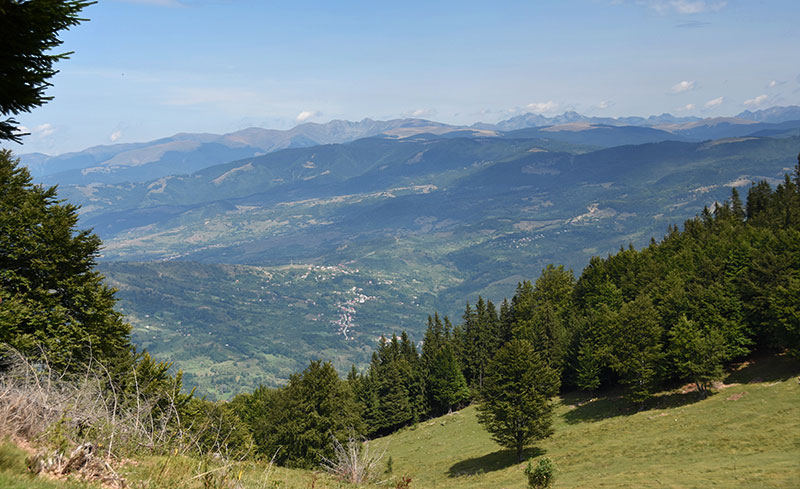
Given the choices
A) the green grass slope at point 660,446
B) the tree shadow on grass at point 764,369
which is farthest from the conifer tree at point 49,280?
the tree shadow on grass at point 764,369

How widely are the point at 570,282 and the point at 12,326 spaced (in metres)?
92.6

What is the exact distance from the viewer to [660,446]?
38375mm

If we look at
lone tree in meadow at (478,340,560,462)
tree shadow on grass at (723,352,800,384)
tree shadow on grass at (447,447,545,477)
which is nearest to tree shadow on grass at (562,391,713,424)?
tree shadow on grass at (723,352,800,384)

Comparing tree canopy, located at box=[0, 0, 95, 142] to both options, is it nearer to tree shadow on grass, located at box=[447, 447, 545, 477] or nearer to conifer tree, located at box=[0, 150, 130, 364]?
conifer tree, located at box=[0, 150, 130, 364]

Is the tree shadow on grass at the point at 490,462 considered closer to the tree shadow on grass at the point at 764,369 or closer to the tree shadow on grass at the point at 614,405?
the tree shadow on grass at the point at 614,405

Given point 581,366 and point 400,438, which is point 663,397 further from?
point 400,438

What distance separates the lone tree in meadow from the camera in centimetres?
4362

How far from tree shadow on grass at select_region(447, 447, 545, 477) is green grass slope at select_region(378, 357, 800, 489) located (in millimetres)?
106

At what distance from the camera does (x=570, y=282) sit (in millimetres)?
98812

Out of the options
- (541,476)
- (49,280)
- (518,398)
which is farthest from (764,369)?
(49,280)

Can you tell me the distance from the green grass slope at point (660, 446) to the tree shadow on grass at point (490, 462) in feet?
0.35

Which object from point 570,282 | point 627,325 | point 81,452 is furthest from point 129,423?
point 570,282

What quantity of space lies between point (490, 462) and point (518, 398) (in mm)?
7078

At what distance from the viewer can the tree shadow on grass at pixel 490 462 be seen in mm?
44062
